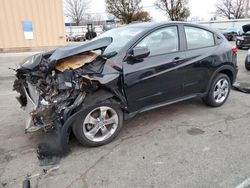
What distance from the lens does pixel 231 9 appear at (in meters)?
52.1

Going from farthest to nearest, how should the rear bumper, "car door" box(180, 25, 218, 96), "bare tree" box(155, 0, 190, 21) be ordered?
"bare tree" box(155, 0, 190, 21) < the rear bumper < "car door" box(180, 25, 218, 96)

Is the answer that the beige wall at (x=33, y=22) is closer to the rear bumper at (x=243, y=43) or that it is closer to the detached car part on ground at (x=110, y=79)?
the rear bumper at (x=243, y=43)

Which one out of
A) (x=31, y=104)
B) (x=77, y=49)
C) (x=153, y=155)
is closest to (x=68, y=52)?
(x=77, y=49)

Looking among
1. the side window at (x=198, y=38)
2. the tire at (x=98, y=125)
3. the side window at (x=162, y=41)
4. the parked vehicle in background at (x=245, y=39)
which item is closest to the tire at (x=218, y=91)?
the side window at (x=198, y=38)

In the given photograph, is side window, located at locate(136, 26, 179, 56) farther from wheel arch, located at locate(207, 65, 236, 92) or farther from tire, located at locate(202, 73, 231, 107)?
tire, located at locate(202, 73, 231, 107)

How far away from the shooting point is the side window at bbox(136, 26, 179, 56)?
3.80m

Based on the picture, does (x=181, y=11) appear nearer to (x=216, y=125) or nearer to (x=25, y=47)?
(x=25, y=47)

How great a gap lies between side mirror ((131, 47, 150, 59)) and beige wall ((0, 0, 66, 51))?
49.0 feet

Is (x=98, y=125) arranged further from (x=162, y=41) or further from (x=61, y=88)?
(x=162, y=41)

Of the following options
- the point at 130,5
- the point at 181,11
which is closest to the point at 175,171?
the point at 181,11

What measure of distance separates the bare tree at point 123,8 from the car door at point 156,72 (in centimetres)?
4333

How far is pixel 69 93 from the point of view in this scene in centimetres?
319

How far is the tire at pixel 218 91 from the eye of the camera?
15.4 ft

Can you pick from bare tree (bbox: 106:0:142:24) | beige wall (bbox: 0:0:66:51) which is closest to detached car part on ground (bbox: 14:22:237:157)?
beige wall (bbox: 0:0:66:51)
